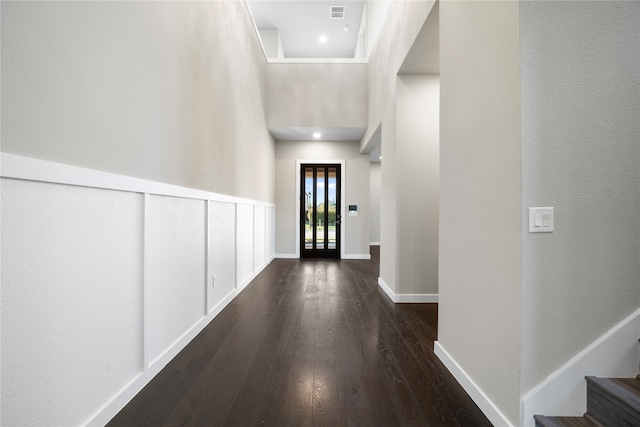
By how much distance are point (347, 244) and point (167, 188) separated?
16.5 ft

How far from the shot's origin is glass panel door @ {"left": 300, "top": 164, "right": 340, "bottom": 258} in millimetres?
6586

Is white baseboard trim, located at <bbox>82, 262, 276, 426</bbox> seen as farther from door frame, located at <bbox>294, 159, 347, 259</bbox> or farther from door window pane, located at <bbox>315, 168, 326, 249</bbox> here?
door window pane, located at <bbox>315, 168, 326, 249</bbox>

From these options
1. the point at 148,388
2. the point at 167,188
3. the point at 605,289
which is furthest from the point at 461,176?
the point at 148,388

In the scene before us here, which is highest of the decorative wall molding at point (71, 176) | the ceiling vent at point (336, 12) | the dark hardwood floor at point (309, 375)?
the ceiling vent at point (336, 12)

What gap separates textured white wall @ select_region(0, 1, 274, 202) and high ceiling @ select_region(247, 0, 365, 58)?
373cm

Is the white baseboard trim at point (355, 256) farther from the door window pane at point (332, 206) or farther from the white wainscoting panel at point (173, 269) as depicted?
the white wainscoting panel at point (173, 269)

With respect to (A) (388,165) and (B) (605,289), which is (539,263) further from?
(A) (388,165)

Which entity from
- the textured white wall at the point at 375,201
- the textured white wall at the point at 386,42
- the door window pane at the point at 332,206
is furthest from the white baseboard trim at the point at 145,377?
the textured white wall at the point at 375,201

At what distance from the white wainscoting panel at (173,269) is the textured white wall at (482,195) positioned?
1887 mm

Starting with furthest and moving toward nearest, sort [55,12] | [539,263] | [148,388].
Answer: [148,388], [539,263], [55,12]

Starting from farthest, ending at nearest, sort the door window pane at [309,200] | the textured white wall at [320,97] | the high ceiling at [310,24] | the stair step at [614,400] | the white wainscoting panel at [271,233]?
the door window pane at [309,200]
the high ceiling at [310,24]
the white wainscoting panel at [271,233]
the textured white wall at [320,97]
the stair step at [614,400]

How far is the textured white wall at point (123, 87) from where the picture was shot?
1.01 metres

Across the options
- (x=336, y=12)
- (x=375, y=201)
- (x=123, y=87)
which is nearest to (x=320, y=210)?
(x=375, y=201)

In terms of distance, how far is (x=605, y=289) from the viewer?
1271 mm
